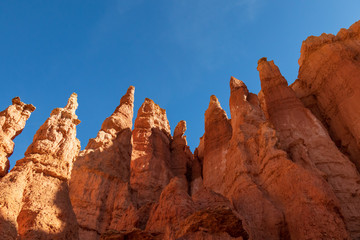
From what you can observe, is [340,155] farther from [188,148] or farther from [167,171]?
[188,148]

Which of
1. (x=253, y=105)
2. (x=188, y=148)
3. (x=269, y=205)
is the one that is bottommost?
(x=269, y=205)

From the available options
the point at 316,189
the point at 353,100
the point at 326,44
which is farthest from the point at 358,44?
the point at 316,189

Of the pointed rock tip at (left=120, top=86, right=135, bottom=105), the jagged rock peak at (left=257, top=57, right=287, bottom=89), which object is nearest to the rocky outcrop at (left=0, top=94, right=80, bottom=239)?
the pointed rock tip at (left=120, top=86, right=135, bottom=105)

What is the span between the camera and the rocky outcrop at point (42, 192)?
8.43 metres

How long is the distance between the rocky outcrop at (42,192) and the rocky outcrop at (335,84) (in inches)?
609

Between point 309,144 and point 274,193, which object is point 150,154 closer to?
point 309,144

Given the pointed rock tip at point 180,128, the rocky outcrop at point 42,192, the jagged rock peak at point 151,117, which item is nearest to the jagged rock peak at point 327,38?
the pointed rock tip at point 180,128

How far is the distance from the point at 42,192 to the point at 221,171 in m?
14.2

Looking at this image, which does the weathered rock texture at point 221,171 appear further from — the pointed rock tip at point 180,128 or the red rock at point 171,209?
the pointed rock tip at point 180,128

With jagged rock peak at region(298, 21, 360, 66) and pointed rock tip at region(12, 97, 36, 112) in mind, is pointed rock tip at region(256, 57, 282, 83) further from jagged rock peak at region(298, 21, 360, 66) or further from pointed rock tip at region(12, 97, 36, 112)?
pointed rock tip at region(12, 97, 36, 112)

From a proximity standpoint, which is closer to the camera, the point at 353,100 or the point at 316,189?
the point at 316,189

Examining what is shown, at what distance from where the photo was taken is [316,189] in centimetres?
1077

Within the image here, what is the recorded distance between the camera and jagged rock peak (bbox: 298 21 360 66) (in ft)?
69.5

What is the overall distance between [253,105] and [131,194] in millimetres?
10000
